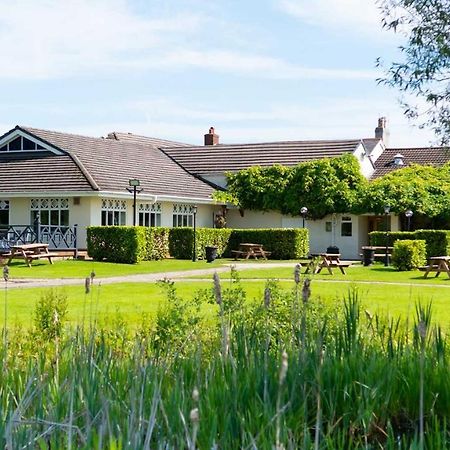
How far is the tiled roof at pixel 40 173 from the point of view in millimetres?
39188

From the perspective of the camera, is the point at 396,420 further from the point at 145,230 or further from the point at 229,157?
the point at 229,157

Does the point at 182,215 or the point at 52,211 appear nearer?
the point at 52,211

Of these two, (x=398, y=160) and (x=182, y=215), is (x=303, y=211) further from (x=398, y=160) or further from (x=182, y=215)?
(x=398, y=160)

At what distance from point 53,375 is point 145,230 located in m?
29.8

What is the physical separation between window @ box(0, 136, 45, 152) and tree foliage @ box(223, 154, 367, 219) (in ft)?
34.3

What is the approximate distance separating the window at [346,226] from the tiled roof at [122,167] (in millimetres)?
7221

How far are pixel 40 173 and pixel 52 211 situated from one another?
2.42 meters

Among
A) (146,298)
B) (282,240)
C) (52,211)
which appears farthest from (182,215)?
(146,298)

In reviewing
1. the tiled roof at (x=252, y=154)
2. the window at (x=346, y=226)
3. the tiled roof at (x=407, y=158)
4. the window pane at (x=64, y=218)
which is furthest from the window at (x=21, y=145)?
the tiled roof at (x=407, y=158)

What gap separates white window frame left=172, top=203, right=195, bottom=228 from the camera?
145ft

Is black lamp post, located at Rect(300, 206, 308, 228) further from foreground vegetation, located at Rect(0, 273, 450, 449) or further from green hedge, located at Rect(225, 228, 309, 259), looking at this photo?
foreground vegetation, located at Rect(0, 273, 450, 449)

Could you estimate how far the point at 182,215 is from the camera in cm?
4472

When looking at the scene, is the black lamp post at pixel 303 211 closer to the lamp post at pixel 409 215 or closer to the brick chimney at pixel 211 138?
the lamp post at pixel 409 215

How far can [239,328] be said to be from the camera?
5992 mm
